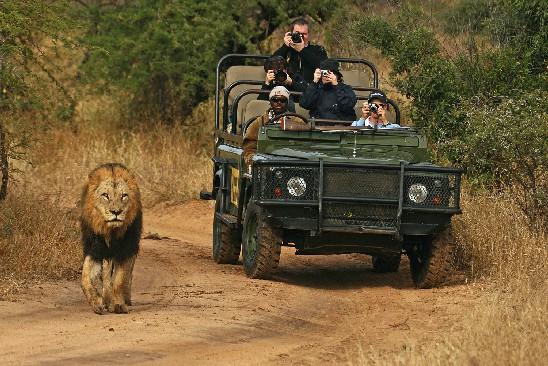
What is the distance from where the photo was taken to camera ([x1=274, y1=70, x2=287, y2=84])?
13.5 m

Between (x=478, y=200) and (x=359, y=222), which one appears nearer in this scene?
(x=359, y=222)

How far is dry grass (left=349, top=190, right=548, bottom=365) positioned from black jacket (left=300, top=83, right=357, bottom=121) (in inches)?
58.1

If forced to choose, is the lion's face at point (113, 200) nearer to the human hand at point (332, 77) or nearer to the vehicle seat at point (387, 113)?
the human hand at point (332, 77)

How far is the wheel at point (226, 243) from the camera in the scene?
1354 cm

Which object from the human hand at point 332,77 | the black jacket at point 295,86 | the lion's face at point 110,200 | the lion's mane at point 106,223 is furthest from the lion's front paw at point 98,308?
the black jacket at point 295,86

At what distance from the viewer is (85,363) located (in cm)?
797

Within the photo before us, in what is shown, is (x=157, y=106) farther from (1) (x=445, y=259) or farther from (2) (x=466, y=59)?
(1) (x=445, y=259)

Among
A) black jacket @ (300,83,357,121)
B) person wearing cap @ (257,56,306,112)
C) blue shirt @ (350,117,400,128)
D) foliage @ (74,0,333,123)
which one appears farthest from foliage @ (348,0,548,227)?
foliage @ (74,0,333,123)

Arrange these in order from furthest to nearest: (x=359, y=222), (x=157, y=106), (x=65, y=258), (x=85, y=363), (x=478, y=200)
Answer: (x=157, y=106) < (x=478, y=200) < (x=65, y=258) < (x=359, y=222) < (x=85, y=363)

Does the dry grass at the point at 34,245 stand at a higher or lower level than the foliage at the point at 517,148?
lower

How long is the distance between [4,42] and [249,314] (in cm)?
423

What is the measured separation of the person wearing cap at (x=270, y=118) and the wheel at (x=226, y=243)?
1.17 meters

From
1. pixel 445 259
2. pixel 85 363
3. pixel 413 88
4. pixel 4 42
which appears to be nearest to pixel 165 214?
pixel 413 88

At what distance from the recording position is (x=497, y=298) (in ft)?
32.4
